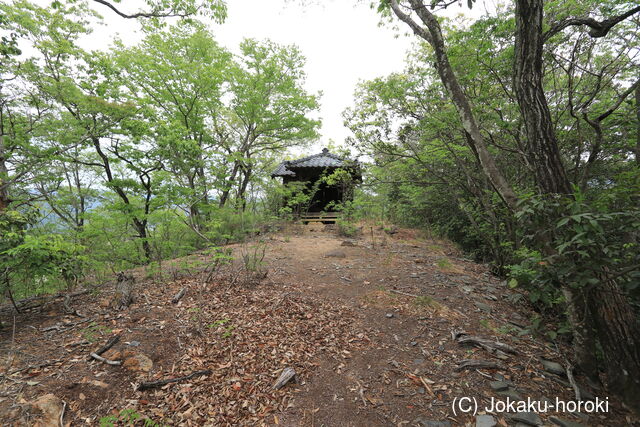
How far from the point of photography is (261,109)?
11.1 m

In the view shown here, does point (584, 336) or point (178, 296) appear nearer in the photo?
point (584, 336)

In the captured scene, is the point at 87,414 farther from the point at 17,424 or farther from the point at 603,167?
the point at 603,167

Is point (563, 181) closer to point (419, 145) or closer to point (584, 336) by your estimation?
point (584, 336)

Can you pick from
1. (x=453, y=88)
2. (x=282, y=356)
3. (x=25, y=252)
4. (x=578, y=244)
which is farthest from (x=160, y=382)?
(x=453, y=88)

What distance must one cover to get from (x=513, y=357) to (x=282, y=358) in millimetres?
2983

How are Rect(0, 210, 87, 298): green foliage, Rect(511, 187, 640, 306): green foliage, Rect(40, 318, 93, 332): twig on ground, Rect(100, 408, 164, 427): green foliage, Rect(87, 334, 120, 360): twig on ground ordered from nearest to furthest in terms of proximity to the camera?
Rect(511, 187, 640, 306): green foliage, Rect(100, 408, 164, 427): green foliage, Rect(87, 334, 120, 360): twig on ground, Rect(0, 210, 87, 298): green foliage, Rect(40, 318, 93, 332): twig on ground

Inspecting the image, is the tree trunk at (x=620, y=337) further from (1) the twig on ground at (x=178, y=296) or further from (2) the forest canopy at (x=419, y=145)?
(1) the twig on ground at (x=178, y=296)

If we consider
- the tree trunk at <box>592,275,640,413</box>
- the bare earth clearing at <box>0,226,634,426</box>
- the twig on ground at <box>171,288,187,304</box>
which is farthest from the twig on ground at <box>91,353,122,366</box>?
the tree trunk at <box>592,275,640,413</box>

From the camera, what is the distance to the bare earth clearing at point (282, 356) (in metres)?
2.37

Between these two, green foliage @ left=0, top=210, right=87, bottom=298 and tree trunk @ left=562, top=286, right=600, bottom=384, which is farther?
green foliage @ left=0, top=210, right=87, bottom=298

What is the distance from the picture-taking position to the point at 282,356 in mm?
3170

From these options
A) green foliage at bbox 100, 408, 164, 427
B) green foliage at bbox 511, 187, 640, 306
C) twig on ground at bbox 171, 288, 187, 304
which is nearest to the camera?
green foliage at bbox 511, 187, 640, 306

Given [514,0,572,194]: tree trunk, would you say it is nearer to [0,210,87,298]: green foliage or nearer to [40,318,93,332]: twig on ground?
[0,210,87,298]: green foliage

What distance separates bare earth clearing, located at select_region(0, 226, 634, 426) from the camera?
237cm
